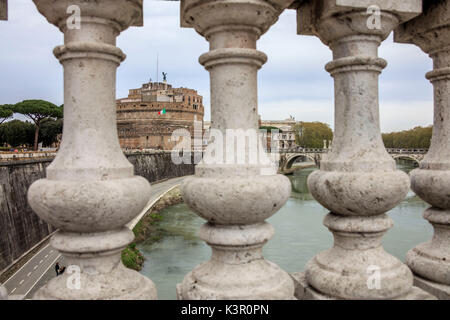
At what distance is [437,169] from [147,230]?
891 inches

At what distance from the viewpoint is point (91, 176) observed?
1583 millimetres

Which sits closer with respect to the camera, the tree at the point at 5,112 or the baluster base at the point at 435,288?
the baluster base at the point at 435,288

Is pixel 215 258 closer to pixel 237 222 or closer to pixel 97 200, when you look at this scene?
pixel 237 222

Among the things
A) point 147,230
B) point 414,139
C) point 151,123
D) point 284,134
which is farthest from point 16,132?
point 414,139

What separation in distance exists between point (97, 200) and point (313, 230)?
21.1m

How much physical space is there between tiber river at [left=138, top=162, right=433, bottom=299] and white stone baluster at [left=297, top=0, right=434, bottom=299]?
40.5ft

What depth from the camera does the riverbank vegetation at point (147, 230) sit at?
16281mm

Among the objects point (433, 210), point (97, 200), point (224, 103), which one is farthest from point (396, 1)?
point (97, 200)

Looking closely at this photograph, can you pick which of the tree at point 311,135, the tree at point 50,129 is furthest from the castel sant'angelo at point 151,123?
the tree at point 311,135

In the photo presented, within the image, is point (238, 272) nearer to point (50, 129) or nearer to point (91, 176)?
point (91, 176)

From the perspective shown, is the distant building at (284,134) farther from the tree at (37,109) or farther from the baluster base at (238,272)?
the baluster base at (238,272)

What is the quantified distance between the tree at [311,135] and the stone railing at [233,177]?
7387cm

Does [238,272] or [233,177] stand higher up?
[233,177]

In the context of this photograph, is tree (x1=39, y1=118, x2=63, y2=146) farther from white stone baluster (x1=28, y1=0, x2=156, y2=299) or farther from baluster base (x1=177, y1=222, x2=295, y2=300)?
baluster base (x1=177, y1=222, x2=295, y2=300)
